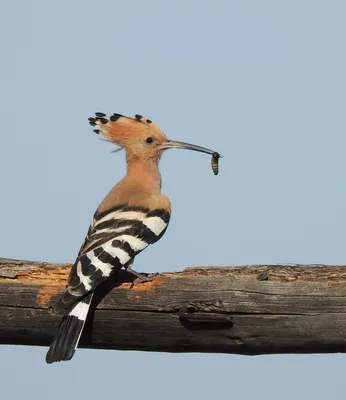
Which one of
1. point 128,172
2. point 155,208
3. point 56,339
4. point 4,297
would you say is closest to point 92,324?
point 56,339

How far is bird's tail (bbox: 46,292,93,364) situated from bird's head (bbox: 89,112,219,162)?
1.57 meters

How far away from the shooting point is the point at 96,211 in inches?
127

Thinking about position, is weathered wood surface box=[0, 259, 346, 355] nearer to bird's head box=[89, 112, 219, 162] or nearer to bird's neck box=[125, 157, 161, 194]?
bird's neck box=[125, 157, 161, 194]

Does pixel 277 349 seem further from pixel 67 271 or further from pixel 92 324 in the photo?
pixel 67 271

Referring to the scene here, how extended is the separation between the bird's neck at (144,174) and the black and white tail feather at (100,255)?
0.32m

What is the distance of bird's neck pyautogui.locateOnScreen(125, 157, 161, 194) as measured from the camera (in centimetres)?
350

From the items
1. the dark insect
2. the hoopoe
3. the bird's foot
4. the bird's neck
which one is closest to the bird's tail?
the hoopoe

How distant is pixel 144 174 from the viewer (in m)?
3.63

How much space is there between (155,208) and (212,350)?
1.12 m

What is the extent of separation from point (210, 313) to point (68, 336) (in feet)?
→ 1.23

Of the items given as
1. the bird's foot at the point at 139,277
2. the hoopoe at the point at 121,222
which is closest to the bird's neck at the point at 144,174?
the hoopoe at the point at 121,222

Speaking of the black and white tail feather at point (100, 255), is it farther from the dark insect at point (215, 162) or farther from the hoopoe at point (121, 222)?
the dark insect at point (215, 162)

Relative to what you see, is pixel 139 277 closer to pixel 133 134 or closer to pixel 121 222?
pixel 121 222

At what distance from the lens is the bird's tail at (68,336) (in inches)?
85.7
